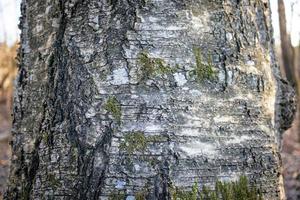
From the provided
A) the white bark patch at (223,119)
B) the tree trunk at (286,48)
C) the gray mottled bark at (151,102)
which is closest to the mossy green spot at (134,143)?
the gray mottled bark at (151,102)

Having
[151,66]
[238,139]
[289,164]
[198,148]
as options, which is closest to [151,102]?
[151,66]

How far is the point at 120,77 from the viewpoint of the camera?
1.78 m

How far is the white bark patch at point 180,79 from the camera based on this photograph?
1.78 meters

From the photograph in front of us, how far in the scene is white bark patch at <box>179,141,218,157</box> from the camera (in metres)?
1.75

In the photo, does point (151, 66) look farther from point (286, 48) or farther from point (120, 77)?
point (286, 48)

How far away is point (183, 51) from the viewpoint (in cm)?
180

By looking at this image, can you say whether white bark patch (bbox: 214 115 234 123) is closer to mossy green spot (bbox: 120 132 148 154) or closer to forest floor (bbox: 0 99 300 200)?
mossy green spot (bbox: 120 132 148 154)

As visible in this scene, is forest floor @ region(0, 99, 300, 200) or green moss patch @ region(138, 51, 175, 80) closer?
green moss patch @ region(138, 51, 175, 80)

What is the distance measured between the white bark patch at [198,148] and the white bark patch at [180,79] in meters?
0.23

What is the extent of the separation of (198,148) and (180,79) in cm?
27

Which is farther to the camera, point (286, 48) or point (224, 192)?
point (286, 48)

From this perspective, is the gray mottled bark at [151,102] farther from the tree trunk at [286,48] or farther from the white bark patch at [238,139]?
the tree trunk at [286,48]

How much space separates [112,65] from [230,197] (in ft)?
2.24

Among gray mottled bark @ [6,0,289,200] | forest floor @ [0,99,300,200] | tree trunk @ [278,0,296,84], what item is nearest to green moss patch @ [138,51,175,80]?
gray mottled bark @ [6,0,289,200]
